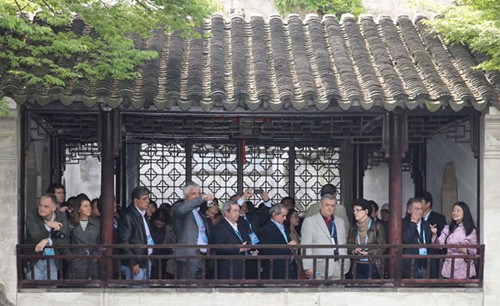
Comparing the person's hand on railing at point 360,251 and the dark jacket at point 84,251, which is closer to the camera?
the dark jacket at point 84,251

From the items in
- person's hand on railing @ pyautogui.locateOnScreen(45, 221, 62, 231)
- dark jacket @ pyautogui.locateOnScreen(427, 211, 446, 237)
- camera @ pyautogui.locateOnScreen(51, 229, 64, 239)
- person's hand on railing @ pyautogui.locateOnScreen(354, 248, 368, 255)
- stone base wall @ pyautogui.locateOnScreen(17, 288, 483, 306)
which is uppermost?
person's hand on railing @ pyautogui.locateOnScreen(45, 221, 62, 231)

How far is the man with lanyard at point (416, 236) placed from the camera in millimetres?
13109

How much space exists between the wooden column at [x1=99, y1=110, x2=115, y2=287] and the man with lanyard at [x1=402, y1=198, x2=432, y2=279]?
3.78 meters

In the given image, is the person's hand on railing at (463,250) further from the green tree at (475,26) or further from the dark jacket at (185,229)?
the dark jacket at (185,229)

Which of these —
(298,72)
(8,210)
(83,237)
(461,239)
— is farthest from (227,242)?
(461,239)

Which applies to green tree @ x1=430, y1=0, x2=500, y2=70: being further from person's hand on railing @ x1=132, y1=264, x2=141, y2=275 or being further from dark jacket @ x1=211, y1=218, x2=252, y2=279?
person's hand on railing @ x1=132, y1=264, x2=141, y2=275

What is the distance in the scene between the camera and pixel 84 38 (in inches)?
487

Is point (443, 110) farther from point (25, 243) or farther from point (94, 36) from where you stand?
point (25, 243)

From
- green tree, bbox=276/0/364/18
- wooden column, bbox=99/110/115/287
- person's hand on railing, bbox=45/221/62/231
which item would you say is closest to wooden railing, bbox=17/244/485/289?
wooden column, bbox=99/110/115/287

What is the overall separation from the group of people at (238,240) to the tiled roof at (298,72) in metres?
1.40

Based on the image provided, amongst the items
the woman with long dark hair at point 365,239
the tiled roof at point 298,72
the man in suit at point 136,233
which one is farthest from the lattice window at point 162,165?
the woman with long dark hair at point 365,239

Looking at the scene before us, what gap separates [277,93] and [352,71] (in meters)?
1.23

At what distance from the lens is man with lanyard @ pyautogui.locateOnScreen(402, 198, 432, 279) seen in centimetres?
1311

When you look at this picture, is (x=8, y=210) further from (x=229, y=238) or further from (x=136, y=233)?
(x=229, y=238)
